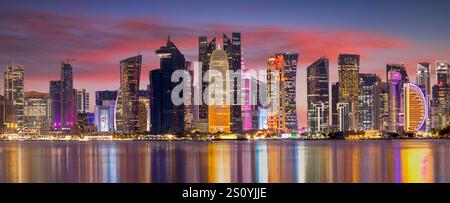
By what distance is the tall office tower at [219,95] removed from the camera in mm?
182750

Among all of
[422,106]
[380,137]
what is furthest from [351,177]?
[422,106]

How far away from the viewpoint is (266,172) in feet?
141

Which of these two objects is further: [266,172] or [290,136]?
[290,136]

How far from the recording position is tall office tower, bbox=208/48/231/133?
182750 mm

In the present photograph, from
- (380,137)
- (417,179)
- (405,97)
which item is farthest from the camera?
(405,97)

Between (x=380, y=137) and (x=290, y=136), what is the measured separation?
25.5 metres

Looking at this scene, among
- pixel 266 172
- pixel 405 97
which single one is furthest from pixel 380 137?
pixel 266 172

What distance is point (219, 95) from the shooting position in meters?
194

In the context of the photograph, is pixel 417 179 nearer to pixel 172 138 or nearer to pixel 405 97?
pixel 172 138
